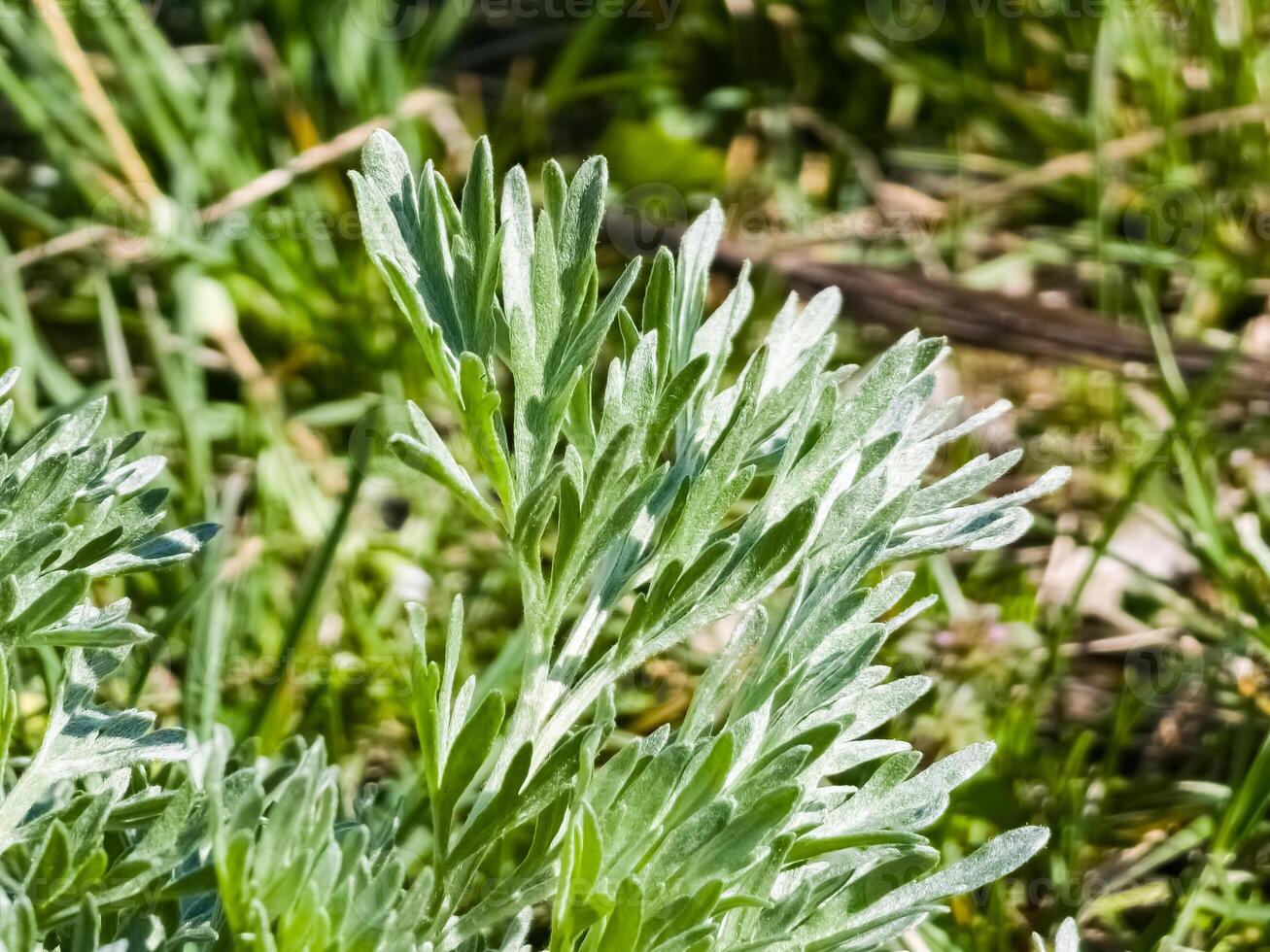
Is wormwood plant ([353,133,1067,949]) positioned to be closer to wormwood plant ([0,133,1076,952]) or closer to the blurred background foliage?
wormwood plant ([0,133,1076,952])

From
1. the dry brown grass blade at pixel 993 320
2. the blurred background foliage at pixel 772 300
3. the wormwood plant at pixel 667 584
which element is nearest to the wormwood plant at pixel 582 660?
the wormwood plant at pixel 667 584

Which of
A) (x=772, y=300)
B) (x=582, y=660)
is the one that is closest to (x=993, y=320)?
(x=772, y=300)

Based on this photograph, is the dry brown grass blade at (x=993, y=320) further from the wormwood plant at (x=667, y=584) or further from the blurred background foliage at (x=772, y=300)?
the wormwood plant at (x=667, y=584)

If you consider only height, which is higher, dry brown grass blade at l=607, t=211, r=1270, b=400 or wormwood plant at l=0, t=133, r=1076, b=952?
wormwood plant at l=0, t=133, r=1076, b=952

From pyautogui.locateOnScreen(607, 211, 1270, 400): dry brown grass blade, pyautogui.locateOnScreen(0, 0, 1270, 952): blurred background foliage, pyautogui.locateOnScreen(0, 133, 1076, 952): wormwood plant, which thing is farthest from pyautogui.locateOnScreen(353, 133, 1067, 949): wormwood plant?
pyautogui.locateOnScreen(607, 211, 1270, 400): dry brown grass blade

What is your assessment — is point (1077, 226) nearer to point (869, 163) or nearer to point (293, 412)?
point (869, 163)

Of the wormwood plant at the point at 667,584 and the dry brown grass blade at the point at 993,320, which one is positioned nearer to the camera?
the wormwood plant at the point at 667,584
